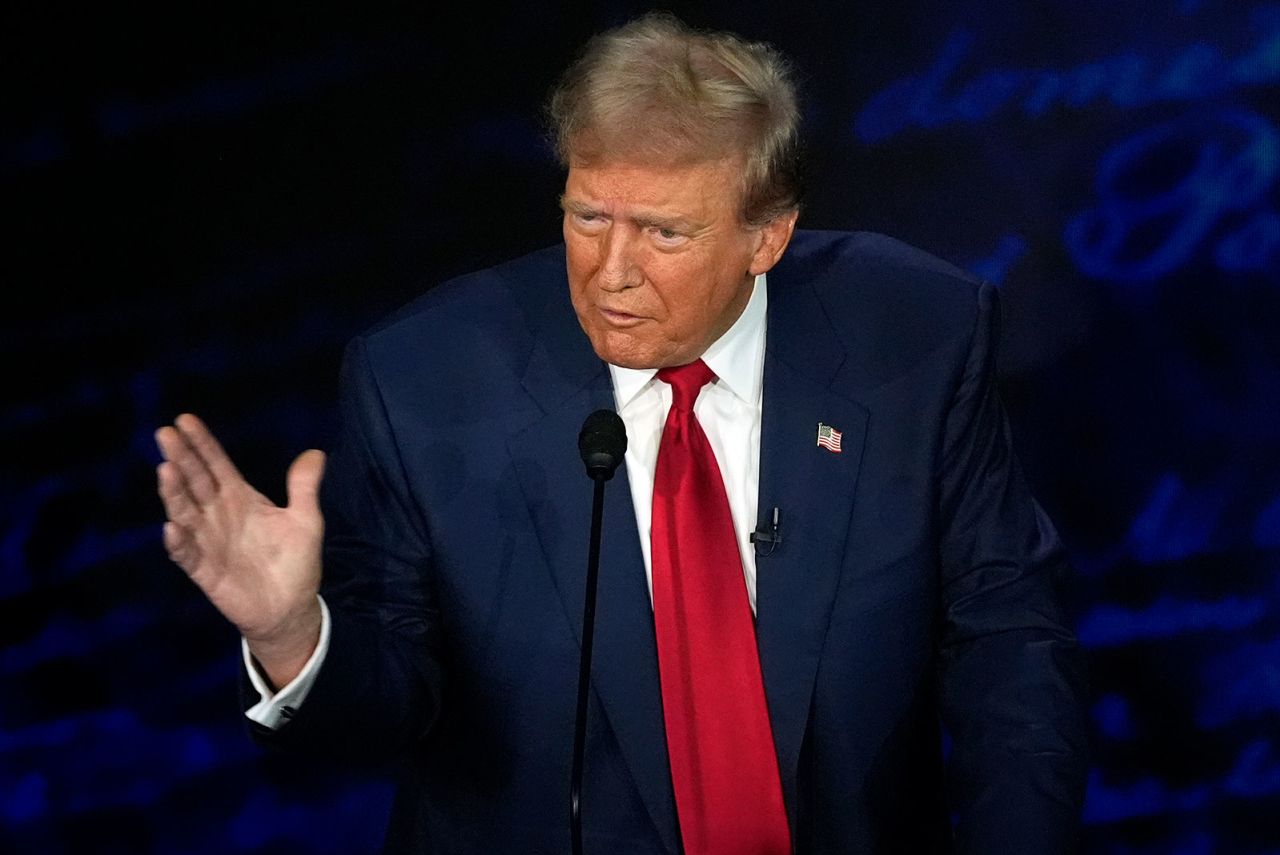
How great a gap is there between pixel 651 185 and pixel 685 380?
298 millimetres

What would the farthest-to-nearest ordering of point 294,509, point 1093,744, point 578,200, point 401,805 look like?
point 1093,744 < point 401,805 < point 578,200 < point 294,509

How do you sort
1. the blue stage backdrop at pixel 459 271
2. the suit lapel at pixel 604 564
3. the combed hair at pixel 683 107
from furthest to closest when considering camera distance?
1. the blue stage backdrop at pixel 459 271
2. the suit lapel at pixel 604 564
3. the combed hair at pixel 683 107

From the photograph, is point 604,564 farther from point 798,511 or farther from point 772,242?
point 772,242

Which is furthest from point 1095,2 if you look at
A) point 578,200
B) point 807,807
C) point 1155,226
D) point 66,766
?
point 66,766

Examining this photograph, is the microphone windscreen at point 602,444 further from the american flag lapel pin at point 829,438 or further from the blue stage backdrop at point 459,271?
the blue stage backdrop at point 459,271

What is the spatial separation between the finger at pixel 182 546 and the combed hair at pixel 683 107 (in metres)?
0.67

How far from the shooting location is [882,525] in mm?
2434

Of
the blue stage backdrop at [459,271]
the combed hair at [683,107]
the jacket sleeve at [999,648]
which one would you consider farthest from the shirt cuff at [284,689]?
the blue stage backdrop at [459,271]

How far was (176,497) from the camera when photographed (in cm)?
196

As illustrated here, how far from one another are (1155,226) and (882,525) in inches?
Result: 42.7

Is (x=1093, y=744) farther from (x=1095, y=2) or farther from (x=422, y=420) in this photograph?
(x=422, y=420)

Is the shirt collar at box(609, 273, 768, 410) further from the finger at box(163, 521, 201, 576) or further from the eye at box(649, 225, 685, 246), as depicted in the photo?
the finger at box(163, 521, 201, 576)

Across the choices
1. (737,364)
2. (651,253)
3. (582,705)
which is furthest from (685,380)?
(582,705)

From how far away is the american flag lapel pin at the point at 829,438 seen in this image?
243 centimetres
